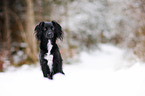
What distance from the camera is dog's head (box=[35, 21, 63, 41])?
184 centimetres

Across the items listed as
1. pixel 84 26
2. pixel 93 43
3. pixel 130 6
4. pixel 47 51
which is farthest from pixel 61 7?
pixel 47 51

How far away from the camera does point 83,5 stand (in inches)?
379

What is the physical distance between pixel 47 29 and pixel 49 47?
0.26 m

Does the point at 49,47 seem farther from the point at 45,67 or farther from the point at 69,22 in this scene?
the point at 69,22

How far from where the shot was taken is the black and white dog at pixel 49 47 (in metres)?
1.86

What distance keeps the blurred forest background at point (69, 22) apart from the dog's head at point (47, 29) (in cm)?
335

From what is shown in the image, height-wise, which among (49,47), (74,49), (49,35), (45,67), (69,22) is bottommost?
(74,49)

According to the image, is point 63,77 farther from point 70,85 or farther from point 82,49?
point 82,49

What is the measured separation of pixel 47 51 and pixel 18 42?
8547 mm

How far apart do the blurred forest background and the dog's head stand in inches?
132

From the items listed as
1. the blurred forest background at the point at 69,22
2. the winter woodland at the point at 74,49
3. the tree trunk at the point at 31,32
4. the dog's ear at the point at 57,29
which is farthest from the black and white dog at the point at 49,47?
the blurred forest background at the point at 69,22

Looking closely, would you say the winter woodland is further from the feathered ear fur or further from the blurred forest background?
the feathered ear fur

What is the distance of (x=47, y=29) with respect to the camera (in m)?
1.84

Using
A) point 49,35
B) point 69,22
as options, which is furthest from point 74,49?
point 49,35
